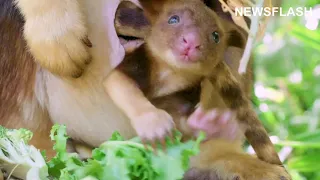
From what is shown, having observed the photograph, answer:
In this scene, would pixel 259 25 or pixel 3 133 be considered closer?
pixel 259 25

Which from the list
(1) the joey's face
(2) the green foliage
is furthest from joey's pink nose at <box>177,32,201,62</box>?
(2) the green foliage

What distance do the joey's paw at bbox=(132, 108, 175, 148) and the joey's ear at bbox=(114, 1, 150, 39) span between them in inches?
4.3

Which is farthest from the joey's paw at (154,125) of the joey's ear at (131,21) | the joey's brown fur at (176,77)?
the joey's ear at (131,21)

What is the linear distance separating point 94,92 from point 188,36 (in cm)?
18

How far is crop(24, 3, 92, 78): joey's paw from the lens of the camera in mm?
896

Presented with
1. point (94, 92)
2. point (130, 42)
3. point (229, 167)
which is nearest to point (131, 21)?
point (130, 42)

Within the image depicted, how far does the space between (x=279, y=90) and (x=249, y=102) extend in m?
0.06

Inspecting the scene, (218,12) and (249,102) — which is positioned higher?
(218,12)

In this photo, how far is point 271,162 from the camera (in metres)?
0.87

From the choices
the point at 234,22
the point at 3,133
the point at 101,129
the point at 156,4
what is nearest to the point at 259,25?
the point at 234,22

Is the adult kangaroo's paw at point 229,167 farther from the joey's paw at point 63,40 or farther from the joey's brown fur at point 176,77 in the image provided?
the joey's paw at point 63,40

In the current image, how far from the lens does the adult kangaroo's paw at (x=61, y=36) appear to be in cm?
90

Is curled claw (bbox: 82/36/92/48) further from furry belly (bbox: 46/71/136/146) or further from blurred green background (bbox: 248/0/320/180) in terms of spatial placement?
blurred green background (bbox: 248/0/320/180)

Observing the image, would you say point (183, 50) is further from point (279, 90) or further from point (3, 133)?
point (3, 133)
